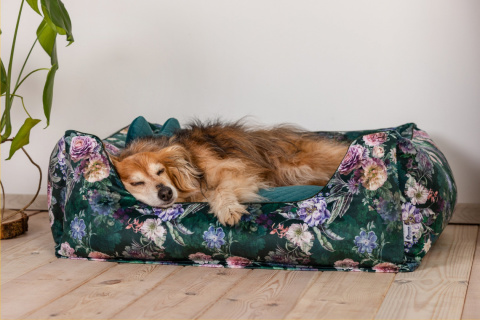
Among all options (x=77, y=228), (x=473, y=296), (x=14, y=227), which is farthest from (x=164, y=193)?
(x=473, y=296)

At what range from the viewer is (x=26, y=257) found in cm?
311

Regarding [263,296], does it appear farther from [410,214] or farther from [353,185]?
[410,214]

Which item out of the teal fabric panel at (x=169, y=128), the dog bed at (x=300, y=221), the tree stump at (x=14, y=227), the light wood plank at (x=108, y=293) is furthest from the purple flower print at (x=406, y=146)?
the tree stump at (x=14, y=227)

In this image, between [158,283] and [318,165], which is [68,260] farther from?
[318,165]

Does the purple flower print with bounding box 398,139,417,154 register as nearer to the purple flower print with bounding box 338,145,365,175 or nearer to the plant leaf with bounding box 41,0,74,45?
the purple flower print with bounding box 338,145,365,175

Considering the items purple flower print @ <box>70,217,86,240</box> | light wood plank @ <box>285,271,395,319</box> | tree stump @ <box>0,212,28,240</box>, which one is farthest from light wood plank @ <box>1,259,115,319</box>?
light wood plank @ <box>285,271,395,319</box>

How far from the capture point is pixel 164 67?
157 inches

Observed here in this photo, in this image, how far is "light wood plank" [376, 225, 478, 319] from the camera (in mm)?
2215

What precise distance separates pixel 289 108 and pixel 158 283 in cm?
157

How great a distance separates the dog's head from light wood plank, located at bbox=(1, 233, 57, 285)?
530 millimetres

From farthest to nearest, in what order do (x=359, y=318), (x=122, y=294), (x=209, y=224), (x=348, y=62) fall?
1. (x=348, y=62)
2. (x=209, y=224)
3. (x=122, y=294)
4. (x=359, y=318)

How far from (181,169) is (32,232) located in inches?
44.1

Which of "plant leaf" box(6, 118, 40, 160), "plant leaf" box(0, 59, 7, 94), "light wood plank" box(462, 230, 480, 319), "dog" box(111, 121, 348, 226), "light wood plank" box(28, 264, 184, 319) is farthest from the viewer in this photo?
"plant leaf" box(0, 59, 7, 94)

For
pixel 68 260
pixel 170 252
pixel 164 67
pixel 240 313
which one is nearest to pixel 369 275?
pixel 240 313
